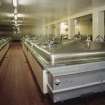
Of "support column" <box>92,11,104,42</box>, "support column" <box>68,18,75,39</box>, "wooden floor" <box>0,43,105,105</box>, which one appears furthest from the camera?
"support column" <box>68,18,75,39</box>

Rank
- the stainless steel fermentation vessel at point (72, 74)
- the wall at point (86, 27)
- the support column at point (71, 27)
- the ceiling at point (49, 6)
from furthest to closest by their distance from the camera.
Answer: the support column at point (71, 27), the wall at point (86, 27), the ceiling at point (49, 6), the stainless steel fermentation vessel at point (72, 74)

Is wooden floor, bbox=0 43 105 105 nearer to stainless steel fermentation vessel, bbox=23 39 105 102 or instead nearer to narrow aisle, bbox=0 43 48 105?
narrow aisle, bbox=0 43 48 105

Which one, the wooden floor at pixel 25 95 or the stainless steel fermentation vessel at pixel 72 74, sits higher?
the stainless steel fermentation vessel at pixel 72 74

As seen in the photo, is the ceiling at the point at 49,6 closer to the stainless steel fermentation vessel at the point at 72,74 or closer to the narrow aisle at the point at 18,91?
the stainless steel fermentation vessel at the point at 72,74

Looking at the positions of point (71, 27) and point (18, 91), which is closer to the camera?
point (18, 91)

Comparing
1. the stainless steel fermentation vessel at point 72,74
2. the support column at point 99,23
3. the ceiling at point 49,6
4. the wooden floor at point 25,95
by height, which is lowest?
→ the wooden floor at point 25,95

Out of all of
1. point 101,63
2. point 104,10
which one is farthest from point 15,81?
point 104,10

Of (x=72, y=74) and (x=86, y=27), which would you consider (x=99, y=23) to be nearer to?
(x=86, y=27)

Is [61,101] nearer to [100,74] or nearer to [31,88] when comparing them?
[100,74]

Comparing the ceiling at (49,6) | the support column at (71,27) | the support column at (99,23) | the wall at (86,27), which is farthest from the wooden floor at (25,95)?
the support column at (71,27)

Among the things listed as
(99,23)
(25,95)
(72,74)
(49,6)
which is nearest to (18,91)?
(25,95)

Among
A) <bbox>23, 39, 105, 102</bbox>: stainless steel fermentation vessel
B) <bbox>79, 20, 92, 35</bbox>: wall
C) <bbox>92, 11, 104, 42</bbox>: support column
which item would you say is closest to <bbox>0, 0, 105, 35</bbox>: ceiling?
<bbox>92, 11, 104, 42</bbox>: support column

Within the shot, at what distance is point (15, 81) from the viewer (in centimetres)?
337

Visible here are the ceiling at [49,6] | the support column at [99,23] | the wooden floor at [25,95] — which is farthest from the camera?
the support column at [99,23]
